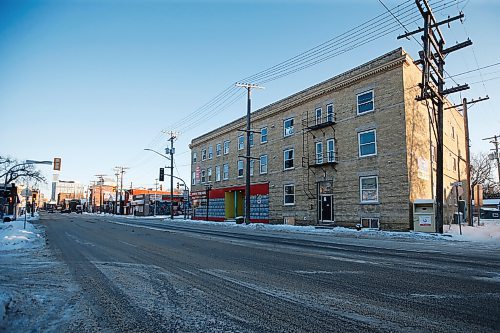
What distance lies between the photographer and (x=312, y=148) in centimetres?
2850

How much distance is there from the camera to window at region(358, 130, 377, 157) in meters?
23.8

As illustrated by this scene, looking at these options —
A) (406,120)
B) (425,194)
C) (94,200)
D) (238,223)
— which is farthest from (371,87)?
(94,200)

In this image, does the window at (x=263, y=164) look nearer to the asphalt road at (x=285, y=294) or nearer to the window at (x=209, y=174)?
the window at (x=209, y=174)

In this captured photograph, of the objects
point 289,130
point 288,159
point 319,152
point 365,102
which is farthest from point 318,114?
point 288,159

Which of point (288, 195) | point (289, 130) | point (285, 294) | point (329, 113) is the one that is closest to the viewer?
point (285, 294)

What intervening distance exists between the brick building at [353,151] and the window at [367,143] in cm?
7

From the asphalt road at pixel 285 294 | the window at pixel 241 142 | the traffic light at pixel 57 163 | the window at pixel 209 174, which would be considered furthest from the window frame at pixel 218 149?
the asphalt road at pixel 285 294

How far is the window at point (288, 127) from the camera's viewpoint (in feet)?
103

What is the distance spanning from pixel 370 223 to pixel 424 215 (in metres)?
3.72

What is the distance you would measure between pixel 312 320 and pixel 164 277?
3.62 m

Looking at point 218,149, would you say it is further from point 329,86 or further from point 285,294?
point 285,294

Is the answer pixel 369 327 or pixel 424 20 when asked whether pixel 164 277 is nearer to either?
pixel 369 327

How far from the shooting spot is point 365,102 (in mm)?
24609

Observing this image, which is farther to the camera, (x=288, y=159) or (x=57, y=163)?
(x=288, y=159)
